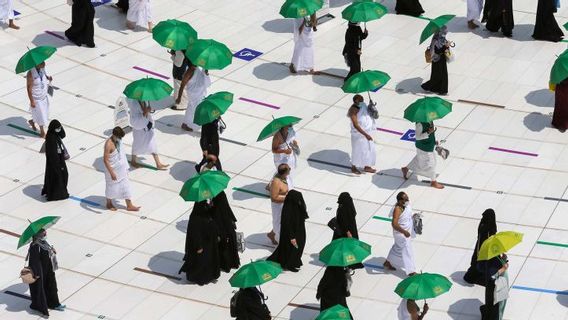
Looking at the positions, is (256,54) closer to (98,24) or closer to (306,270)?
(98,24)

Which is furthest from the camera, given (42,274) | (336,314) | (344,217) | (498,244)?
(344,217)

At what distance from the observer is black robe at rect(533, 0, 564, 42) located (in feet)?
101

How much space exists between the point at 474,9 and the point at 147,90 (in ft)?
35.5

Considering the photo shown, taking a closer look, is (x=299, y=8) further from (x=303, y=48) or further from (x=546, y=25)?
(x=546, y=25)

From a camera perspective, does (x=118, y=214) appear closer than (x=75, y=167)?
Yes

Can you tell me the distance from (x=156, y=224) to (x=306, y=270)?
3248 millimetres

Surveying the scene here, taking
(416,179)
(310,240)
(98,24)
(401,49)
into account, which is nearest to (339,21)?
(401,49)

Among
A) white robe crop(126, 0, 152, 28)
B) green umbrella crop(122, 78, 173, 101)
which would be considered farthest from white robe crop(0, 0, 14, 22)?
green umbrella crop(122, 78, 173, 101)

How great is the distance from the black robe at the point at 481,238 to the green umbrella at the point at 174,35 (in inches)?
335

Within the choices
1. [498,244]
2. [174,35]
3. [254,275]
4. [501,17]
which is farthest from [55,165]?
[501,17]

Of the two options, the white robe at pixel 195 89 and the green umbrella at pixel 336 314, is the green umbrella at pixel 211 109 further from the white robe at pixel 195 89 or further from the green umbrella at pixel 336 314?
the green umbrella at pixel 336 314

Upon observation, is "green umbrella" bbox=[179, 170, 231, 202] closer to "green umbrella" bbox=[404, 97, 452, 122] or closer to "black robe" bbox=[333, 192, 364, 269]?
"black robe" bbox=[333, 192, 364, 269]

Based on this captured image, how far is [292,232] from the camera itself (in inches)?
854

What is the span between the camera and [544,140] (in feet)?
88.0
